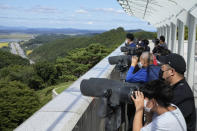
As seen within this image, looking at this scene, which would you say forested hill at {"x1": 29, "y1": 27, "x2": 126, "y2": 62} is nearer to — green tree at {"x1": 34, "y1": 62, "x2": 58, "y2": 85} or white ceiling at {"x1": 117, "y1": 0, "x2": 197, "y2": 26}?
green tree at {"x1": 34, "y1": 62, "x2": 58, "y2": 85}

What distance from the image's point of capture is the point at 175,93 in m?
2.86

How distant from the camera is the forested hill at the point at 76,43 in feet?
296

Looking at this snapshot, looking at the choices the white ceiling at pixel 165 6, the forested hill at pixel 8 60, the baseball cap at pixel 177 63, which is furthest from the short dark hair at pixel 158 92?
the forested hill at pixel 8 60

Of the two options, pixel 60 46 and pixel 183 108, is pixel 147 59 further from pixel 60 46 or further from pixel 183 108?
pixel 60 46

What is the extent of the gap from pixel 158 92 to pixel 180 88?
774mm

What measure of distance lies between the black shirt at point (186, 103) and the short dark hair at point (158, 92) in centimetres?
58

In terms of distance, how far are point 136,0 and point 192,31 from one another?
5.76 meters

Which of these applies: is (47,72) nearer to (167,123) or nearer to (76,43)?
(76,43)

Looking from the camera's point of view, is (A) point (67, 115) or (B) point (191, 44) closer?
(A) point (67, 115)

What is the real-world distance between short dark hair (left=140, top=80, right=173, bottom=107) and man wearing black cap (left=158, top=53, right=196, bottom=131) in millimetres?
595

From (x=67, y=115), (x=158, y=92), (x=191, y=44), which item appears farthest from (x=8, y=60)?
(x=158, y=92)

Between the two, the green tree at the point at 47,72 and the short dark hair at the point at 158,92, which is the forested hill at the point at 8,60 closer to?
the green tree at the point at 47,72

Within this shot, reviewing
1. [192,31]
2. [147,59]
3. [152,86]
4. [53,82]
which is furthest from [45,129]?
[53,82]

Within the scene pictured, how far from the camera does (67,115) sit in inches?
97.0
